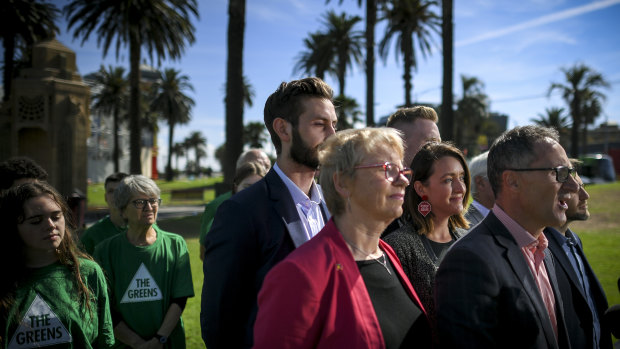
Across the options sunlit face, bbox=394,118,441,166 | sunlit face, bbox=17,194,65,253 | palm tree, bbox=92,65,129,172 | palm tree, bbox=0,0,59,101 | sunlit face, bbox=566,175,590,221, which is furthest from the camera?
palm tree, bbox=92,65,129,172

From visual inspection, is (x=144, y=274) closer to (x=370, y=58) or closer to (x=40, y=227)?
(x=40, y=227)

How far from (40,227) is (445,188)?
2.87 m

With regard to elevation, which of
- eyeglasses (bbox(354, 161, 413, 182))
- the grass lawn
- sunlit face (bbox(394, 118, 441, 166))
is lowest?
the grass lawn

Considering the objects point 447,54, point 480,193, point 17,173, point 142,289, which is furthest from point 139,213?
point 447,54

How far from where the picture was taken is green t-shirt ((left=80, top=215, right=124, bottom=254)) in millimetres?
4492

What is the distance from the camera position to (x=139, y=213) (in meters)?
4.07

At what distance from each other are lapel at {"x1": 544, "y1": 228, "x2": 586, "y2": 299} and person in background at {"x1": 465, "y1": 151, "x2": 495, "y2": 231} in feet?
3.36

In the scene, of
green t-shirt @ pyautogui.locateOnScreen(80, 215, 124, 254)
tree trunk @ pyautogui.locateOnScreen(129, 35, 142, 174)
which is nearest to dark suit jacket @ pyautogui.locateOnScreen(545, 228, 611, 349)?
green t-shirt @ pyautogui.locateOnScreen(80, 215, 124, 254)

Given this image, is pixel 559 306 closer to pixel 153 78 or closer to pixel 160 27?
pixel 160 27

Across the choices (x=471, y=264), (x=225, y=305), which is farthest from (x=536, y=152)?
(x=225, y=305)

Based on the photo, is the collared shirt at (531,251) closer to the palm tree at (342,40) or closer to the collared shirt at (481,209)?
the collared shirt at (481,209)

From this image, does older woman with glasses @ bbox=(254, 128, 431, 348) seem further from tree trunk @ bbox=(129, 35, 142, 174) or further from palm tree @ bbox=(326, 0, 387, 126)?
tree trunk @ bbox=(129, 35, 142, 174)

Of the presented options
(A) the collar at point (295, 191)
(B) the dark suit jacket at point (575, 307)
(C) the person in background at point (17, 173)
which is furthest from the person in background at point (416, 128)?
(C) the person in background at point (17, 173)

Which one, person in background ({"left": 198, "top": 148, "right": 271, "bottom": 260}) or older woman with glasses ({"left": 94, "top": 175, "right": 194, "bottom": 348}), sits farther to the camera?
person in background ({"left": 198, "top": 148, "right": 271, "bottom": 260})
